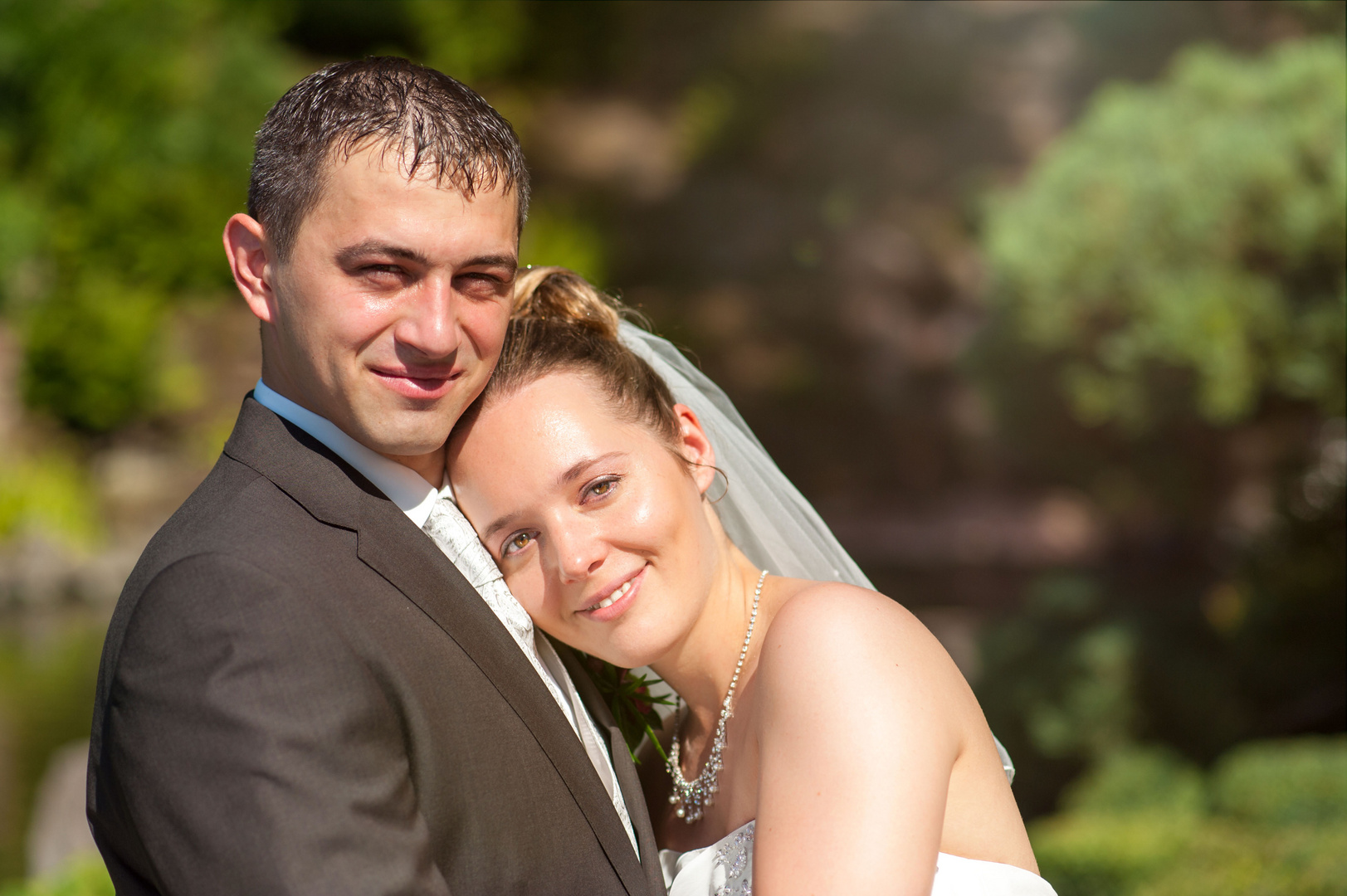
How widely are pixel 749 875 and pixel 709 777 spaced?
0.27 meters

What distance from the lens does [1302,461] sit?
5695 mm

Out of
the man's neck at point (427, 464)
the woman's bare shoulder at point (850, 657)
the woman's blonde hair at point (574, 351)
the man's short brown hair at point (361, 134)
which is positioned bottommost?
the woman's bare shoulder at point (850, 657)

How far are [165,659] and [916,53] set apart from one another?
1641 centimetres

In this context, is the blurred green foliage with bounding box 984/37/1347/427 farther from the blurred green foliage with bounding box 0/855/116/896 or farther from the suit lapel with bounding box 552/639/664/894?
the blurred green foliage with bounding box 0/855/116/896

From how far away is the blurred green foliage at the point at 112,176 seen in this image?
13.1m

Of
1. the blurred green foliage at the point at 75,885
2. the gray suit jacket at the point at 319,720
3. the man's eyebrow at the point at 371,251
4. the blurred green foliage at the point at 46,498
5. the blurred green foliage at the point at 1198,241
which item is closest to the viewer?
the gray suit jacket at the point at 319,720

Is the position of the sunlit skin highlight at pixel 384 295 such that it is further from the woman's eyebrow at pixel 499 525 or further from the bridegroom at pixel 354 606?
the woman's eyebrow at pixel 499 525

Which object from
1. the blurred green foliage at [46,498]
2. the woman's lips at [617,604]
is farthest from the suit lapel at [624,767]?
the blurred green foliage at [46,498]

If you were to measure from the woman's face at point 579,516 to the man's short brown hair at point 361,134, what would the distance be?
0.47 meters

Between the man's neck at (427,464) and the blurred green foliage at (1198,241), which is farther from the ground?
the blurred green foliage at (1198,241)

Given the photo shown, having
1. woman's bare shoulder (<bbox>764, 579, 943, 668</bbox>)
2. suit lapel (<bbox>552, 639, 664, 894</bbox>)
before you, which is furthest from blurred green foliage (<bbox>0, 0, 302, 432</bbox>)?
woman's bare shoulder (<bbox>764, 579, 943, 668</bbox>)

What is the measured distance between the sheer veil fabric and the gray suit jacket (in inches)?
34.1

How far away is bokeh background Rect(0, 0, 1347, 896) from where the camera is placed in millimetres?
5195

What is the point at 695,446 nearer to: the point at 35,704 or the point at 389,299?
the point at 389,299
